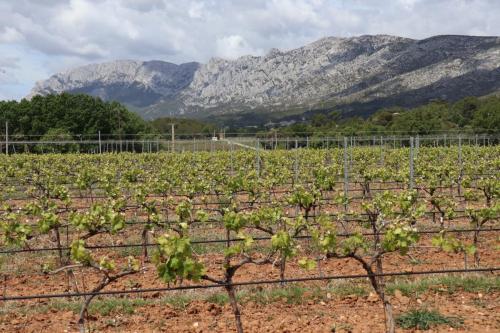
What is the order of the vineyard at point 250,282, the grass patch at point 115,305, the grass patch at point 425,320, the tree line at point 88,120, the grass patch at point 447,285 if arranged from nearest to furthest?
the vineyard at point 250,282 < the grass patch at point 425,320 < the grass patch at point 115,305 < the grass patch at point 447,285 < the tree line at point 88,120

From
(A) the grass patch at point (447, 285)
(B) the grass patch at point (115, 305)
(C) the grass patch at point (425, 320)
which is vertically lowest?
(B) the grass patch at point (115, 305)

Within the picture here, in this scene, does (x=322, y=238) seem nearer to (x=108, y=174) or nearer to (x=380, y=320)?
(x=380, y=320)

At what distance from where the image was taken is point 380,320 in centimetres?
714

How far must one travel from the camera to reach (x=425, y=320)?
22.7ft

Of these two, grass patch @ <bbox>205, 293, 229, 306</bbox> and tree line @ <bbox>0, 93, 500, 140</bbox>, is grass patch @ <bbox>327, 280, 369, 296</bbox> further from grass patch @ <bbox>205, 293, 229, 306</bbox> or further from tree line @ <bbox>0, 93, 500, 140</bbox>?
tree line @ <bbox>0, 93, 500, 140</bbox>

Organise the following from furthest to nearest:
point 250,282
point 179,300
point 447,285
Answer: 1. point 447,285
2. point 179,300
3. point 250,282

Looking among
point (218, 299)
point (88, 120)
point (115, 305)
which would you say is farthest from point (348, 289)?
point (88, 120)

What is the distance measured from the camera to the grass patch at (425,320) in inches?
270

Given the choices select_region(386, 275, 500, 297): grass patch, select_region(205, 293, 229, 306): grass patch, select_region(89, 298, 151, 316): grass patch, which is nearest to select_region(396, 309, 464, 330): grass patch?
select_region(386, 275, 500, 297): grass patch

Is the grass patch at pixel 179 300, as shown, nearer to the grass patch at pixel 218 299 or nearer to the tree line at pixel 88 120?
the grass patch at pixel 218 299

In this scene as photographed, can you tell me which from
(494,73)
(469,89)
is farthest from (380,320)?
(494,73)

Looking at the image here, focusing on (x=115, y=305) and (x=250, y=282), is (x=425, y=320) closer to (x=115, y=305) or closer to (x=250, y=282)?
(x=250, y=282)

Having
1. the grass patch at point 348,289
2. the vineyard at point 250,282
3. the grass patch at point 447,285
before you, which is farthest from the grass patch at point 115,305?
the grass patch at point 447,285

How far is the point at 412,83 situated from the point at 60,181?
151 m
